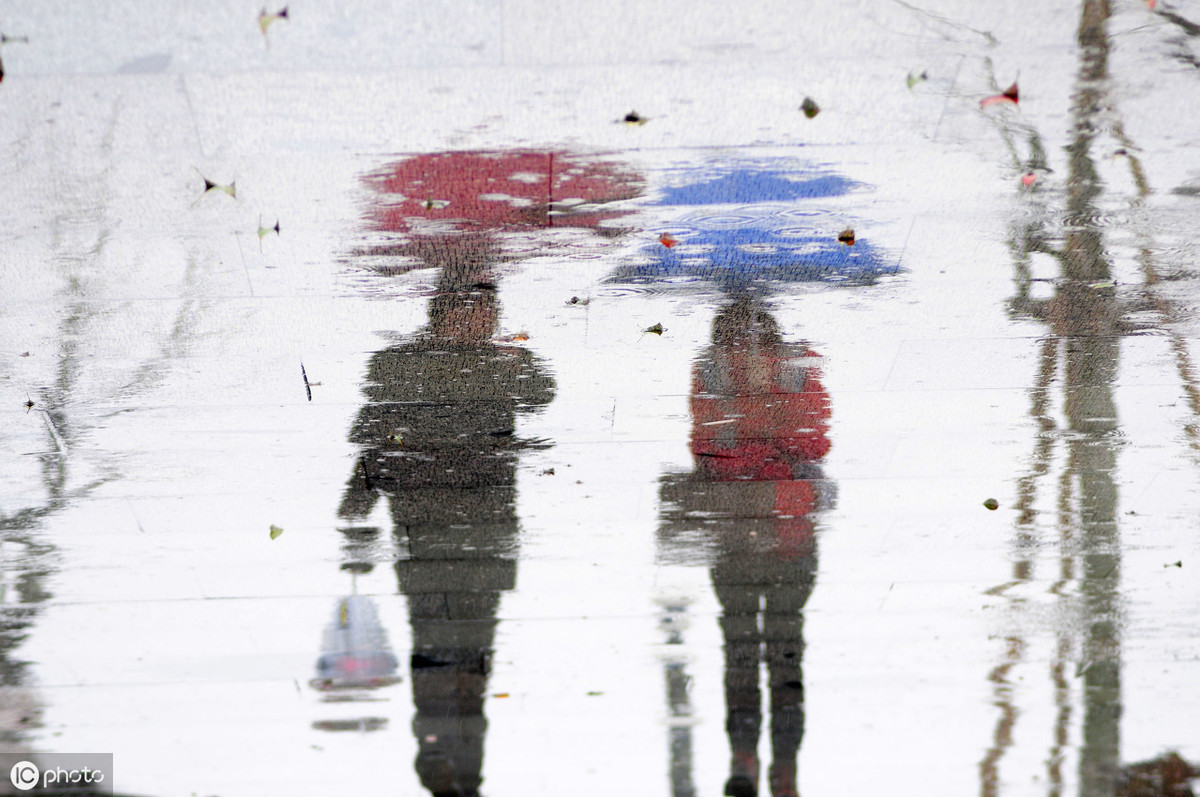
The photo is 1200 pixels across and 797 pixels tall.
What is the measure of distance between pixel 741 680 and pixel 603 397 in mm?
962

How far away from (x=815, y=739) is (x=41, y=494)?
2.27 m

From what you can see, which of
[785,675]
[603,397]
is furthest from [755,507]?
[603,397]

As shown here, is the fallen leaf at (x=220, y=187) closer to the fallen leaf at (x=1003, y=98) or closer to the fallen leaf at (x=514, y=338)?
the fallen leaf at (x=514, y=338)

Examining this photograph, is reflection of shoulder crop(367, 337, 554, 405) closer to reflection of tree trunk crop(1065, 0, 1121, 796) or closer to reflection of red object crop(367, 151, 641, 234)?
reflection of red object crop(367, 151, 641, 234)

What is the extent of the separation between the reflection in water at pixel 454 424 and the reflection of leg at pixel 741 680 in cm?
61

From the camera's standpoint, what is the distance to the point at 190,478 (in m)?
3.11

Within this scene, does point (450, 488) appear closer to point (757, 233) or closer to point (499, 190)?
point (499, 190)

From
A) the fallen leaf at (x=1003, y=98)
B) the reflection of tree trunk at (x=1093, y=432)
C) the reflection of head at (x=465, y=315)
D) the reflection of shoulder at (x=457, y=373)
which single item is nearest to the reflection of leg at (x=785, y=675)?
the reflection of tree trunk at (x=1093, y=432)

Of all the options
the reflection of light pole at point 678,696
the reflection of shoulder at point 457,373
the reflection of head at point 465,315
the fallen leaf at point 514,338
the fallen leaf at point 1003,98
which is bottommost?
the reflection of light pole at point 678,696

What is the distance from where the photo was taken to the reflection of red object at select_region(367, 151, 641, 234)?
375 centimetres

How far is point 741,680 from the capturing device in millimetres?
2803

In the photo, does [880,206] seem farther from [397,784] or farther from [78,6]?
[78,6]

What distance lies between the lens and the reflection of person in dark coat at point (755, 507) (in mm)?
2756

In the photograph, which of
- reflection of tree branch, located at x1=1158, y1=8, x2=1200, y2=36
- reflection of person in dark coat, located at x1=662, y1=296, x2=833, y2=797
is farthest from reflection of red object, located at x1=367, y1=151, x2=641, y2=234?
reflection of tree branch, located at x1=1158, y1=8, x2=1200, y2=36
